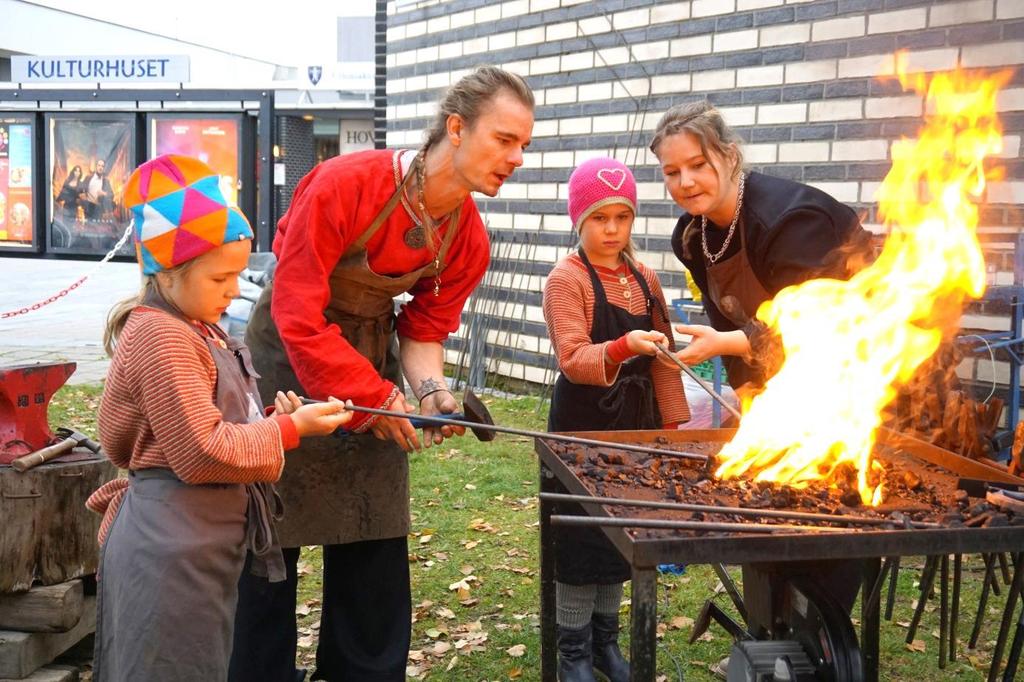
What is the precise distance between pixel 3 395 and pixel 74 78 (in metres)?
22.2

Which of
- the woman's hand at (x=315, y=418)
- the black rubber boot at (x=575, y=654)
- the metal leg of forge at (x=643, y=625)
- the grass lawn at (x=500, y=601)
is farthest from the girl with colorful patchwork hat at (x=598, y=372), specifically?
the metal leg of forge at (x=643, y=625)

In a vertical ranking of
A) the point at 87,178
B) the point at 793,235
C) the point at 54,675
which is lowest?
the point at 54,675

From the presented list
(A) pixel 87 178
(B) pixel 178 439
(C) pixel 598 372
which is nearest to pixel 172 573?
(B) pixel 178 439

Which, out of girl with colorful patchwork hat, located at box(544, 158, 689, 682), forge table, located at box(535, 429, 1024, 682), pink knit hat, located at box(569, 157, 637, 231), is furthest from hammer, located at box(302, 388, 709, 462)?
pink knit hat, located at box(569, 157, 637, 231)

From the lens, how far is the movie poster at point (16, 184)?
20422 mm

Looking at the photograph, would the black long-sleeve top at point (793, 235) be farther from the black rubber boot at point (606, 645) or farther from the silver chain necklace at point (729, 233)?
the black rubber boot at point (606, 645)

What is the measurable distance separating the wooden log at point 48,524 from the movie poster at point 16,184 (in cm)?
1863

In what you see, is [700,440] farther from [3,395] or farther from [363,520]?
[3,395]

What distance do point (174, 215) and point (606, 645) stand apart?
233 cm

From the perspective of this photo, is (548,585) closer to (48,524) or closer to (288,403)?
(288,403)

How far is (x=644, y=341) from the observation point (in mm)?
3428

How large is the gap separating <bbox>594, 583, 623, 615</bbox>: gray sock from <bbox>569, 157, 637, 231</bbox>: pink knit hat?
4.58 ft

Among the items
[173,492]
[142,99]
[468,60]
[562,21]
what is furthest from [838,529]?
[142,99]

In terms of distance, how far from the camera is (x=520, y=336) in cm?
969
